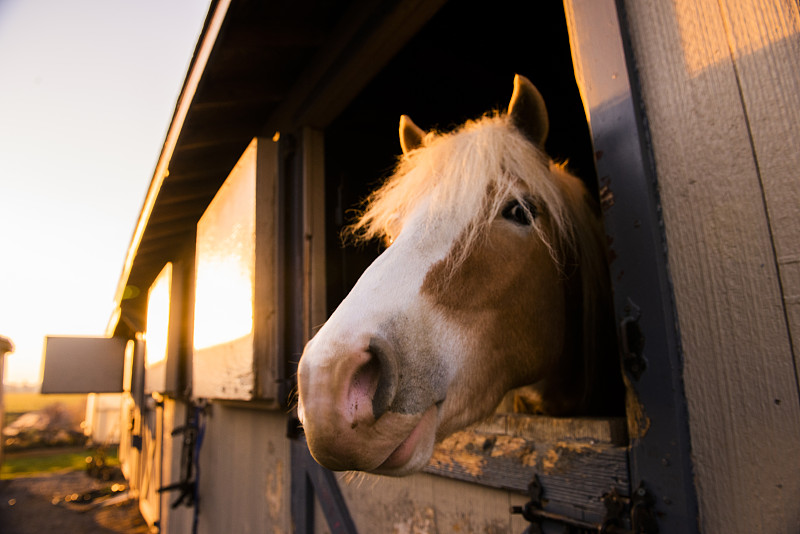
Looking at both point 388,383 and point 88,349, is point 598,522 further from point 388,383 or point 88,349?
point 88,349

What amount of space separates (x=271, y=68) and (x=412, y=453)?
83.9 inches

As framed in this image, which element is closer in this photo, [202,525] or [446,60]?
[446,60]

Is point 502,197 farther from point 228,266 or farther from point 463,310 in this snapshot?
point 228,266

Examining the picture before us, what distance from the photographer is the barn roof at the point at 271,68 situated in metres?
1.86

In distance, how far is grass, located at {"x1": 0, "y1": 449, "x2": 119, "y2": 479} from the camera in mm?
13644

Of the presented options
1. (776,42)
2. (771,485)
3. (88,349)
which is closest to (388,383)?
(771,485)

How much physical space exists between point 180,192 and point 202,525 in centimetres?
305

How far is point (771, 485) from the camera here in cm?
66

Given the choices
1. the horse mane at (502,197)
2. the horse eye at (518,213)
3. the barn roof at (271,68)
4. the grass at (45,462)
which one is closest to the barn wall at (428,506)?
the horse mane at (502,197)

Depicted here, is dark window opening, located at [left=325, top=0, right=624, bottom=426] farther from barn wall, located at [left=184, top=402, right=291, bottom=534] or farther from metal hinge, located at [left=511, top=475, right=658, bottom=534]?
metal hinge, located at [left=511, top=475, right=658, bottom=534]

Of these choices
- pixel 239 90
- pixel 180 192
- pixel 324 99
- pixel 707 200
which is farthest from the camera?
pixel 180 192

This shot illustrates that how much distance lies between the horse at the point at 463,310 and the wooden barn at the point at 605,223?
0.72ft

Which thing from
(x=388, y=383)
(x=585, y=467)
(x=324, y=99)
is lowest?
(x=585, y=467)

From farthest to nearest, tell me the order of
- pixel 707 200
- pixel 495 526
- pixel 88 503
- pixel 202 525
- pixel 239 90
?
pixel 88 503
pixel 202 525
pixel 239 90
pixel 495 526
pixel 707 200
